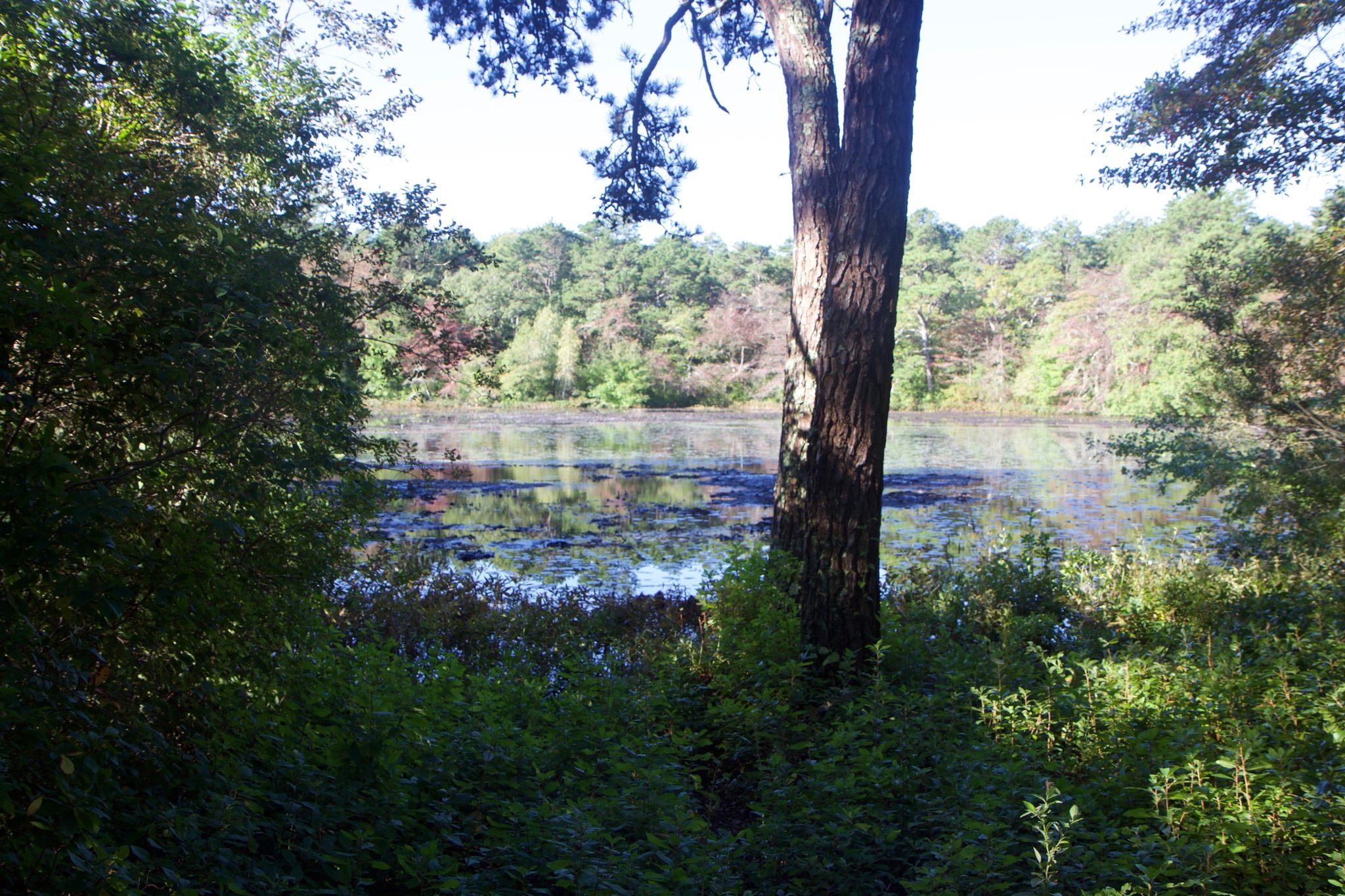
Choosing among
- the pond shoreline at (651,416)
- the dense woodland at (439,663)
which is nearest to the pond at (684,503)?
the dense woodland at (439,663)

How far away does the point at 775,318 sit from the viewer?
152 ft

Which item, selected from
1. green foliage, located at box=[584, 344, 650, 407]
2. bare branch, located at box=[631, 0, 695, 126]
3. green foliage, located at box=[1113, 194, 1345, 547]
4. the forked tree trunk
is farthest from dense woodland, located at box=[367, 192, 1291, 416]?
the forked tree trunk

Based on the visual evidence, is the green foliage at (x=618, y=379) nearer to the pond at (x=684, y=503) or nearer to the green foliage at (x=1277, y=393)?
the pond at (x=684, y=503)

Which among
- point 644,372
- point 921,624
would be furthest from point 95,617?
point 644,372

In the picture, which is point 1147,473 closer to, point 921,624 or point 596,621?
point 921,624

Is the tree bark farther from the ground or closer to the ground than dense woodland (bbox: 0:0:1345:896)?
farther from the ground

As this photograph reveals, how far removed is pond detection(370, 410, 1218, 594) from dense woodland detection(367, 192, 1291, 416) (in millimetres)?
9868

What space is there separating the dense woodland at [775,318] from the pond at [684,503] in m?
9.87

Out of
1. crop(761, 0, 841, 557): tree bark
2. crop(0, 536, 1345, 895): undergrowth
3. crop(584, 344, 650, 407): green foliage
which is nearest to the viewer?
crop(0, 536, 1345, 895): undergrowth

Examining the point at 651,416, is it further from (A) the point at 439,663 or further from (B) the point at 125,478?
(B) the point at 125,478

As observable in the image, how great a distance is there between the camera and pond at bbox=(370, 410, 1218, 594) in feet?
34.6

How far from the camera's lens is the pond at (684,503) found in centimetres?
1053

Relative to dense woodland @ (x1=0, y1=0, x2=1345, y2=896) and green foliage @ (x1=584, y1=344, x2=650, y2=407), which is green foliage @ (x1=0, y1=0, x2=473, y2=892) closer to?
dense woodland @ (x1=0, y1=0, x2=1345, y2=896)

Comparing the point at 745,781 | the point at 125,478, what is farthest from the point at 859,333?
the point at 125,478
